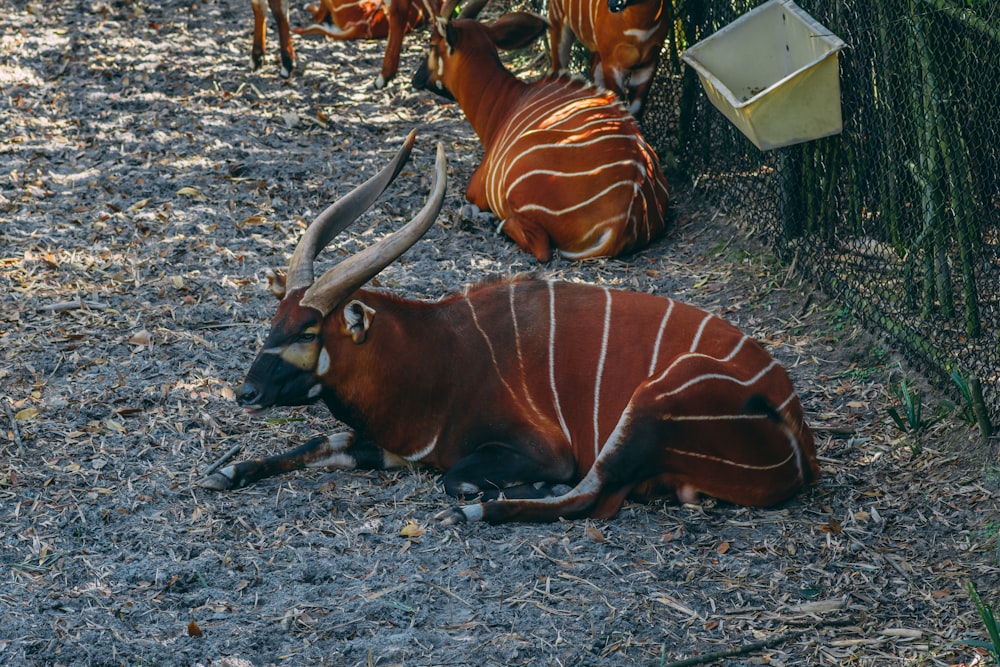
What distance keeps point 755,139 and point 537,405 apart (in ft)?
5.22

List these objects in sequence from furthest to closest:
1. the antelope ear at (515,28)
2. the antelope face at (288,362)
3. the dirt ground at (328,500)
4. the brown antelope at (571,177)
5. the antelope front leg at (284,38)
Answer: the antelope front leg at (284,38) → the antelope ear at (515,28) → the brown antelope at (571,177) → the antelope face at (288,362) → the dirt ground at (328,500)

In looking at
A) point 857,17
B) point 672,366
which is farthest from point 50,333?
point 857,17

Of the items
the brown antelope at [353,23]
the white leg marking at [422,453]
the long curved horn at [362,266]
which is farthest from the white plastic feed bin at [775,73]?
the brown antelope at [353,23]

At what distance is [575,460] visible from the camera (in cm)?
386

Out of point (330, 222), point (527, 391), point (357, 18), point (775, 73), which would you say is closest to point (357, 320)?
point (330, 222)

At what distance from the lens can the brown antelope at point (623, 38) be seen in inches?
242

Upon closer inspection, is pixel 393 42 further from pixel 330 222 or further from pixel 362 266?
pixel 362 266

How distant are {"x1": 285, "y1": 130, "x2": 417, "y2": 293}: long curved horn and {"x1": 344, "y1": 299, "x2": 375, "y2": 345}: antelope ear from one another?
18cm

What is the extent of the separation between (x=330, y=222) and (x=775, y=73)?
92.9 inches

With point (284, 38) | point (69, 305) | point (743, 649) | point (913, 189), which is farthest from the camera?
point (284, 38)

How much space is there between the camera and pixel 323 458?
399 centimetres

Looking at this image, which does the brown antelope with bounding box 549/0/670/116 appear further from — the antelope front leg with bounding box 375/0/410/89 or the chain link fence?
the antelope front leg with bounding box 375/0/410/89

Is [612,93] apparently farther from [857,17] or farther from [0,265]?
[0,265]

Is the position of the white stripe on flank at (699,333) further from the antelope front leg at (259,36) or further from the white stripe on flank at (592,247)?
the antelope front leg at (259,36)
